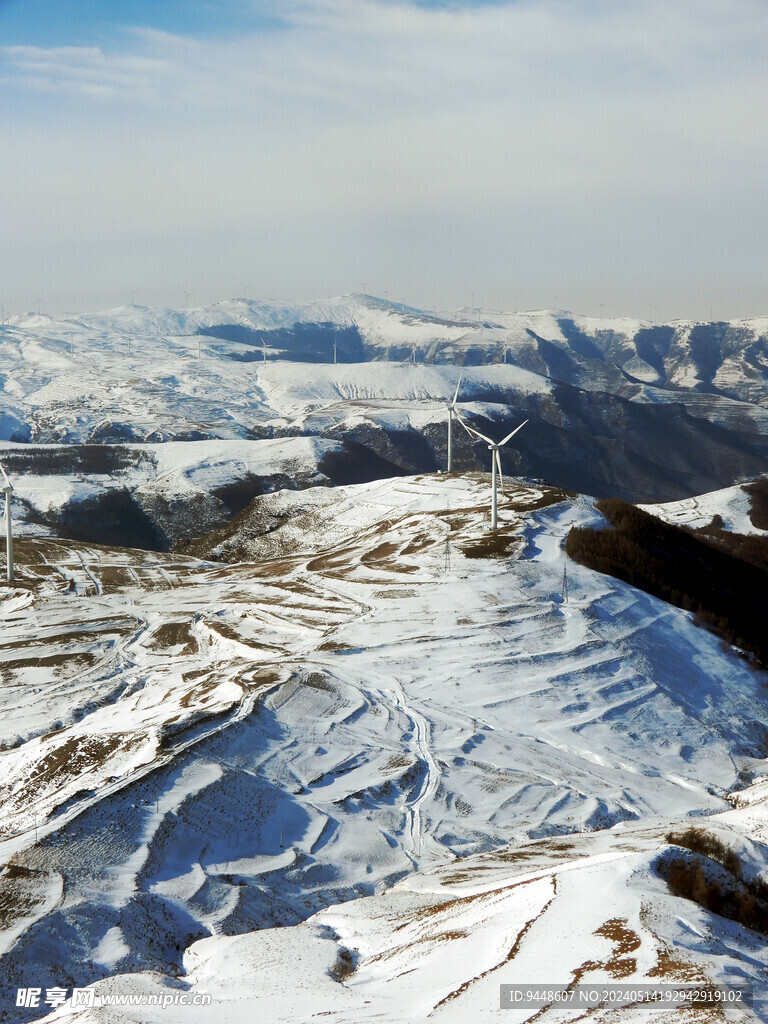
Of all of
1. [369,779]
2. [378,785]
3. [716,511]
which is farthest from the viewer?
[716,511]

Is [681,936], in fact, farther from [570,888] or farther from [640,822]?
[640,822]

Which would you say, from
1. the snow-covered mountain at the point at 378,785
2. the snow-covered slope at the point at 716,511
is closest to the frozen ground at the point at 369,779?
the snow-covered mountain at the point at 378,785

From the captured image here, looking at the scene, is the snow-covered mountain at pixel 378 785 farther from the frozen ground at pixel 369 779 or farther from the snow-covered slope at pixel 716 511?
the snow-covered slope at pixel 716 511

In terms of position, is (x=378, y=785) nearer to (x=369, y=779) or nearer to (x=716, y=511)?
(x=369, y=779)

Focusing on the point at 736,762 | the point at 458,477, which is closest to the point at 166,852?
the point at 736,762

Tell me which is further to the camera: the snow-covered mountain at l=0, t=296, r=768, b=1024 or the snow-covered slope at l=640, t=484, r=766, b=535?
the snow-covered slope at l=640, t=484, r=766, b=535

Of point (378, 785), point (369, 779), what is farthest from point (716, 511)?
point (378, 785)

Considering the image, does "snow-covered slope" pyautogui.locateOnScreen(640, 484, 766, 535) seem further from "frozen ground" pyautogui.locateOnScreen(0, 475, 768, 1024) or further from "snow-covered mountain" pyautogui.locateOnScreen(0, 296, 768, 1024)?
"frozen ground" pyautogui.locateOnScreen(0, 475, 768, 1024)

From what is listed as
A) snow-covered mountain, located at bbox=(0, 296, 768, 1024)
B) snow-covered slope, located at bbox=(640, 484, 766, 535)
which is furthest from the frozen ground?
snow-covered slope, located at bbox=(640, 484, 766, 535)

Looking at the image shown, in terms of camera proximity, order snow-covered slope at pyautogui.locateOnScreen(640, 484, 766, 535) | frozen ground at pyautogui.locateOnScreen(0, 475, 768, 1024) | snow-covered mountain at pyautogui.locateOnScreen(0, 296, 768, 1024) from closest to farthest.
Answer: snow-covered mountain at pyautogui.locateOnScreen(0, 296, 768, 1024)
frozen ground at pyautogui.locateOnScreen(0, 475, 768, 1024)
snow-covered slope at pyautogui.locateOnScreen(640, 484, 766, 535)
